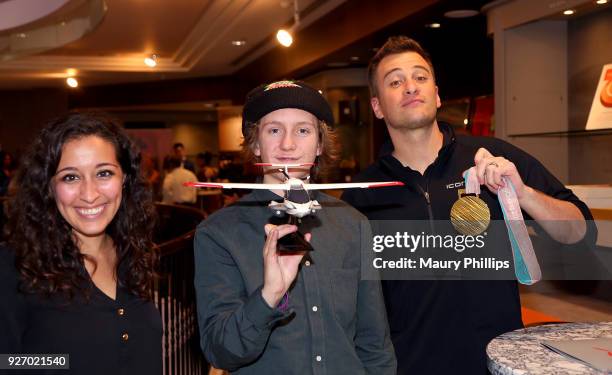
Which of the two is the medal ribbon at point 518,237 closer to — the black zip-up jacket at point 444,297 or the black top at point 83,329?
the black zip-up jacket at point 444,297

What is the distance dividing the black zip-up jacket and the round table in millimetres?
380

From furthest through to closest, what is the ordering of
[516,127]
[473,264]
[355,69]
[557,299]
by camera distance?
[355,69] → [516,127] → [557,299] → [473,264]

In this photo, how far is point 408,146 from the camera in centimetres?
229

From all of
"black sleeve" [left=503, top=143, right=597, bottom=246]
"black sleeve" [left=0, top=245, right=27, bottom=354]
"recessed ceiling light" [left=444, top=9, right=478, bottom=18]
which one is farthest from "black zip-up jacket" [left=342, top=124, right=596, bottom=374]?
"recessed ceiling light" [left=444, top=9, right=478, bottom=18]

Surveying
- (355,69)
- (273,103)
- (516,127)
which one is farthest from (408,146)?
(355,69)

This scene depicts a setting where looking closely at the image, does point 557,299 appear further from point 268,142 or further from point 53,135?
point 53,135

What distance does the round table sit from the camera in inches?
51.1

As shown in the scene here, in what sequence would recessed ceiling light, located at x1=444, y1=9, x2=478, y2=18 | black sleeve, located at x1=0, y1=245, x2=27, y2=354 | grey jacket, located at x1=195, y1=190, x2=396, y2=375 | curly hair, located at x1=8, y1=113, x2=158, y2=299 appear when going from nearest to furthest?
grey jacket, located at x1=195, y1=190, x2=396, y2=375, black sleeve, located at x1=0, y1=245, x2=27, y2=354, curly hair, located at x1=8, y1=113, x2=158, y2=299, recessed ceiling light, located at x1=444, y1=9, x2=478, y2=18

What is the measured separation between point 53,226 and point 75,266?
14 centimetres

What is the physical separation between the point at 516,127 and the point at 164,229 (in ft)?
15.3

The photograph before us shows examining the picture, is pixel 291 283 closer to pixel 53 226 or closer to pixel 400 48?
pixel 53 226

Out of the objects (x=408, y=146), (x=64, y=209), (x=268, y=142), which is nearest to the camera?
(x=268, y=142)

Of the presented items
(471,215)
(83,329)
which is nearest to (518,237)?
(471,215)

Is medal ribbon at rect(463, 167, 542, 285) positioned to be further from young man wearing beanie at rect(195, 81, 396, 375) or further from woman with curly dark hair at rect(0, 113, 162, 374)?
woman with curly dark hair at rect(0, 113, 162, 374)
